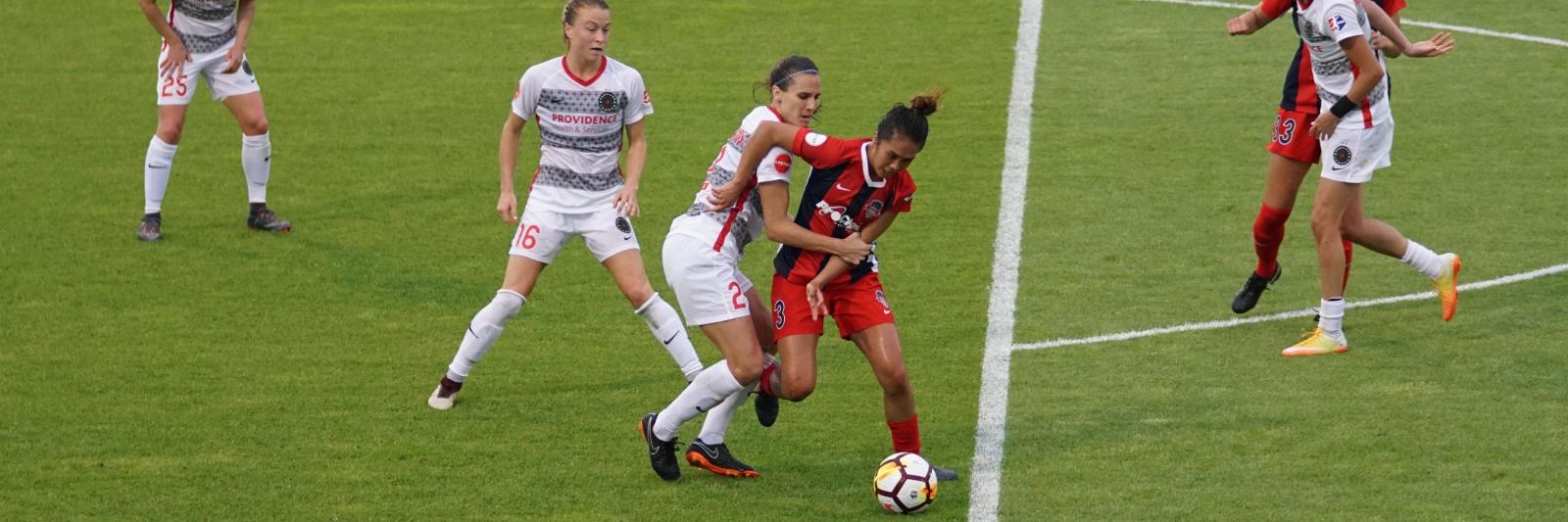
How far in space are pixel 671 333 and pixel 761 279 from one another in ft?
7.48

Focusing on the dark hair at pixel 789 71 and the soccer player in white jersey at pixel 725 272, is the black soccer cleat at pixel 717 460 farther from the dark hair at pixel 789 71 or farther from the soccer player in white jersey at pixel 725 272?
the dark hair at pixel 789 71

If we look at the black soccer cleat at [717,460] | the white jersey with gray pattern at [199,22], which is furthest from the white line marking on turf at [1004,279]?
the white jersey with gray pattern at [199,22]

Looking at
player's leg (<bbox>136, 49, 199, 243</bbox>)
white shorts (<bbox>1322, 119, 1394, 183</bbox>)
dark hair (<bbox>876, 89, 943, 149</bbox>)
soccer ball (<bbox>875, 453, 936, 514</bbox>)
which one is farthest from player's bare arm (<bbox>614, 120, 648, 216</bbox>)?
player's leg (<bbox>136, 49, 199, 243</bbox>)

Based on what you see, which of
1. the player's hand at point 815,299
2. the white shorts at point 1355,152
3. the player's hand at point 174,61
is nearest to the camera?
the player's hand at point 815,299

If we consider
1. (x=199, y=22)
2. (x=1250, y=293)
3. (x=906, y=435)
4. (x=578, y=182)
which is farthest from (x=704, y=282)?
(x=199, y=22)

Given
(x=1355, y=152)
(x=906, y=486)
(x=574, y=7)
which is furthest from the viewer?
(x=1355, y=152)

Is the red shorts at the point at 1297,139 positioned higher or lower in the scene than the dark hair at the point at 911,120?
lower

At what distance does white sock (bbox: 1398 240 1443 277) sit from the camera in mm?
9062

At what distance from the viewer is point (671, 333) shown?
8062mm

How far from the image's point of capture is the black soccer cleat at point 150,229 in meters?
11.0

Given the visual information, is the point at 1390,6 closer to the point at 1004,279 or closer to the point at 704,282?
the point at 1004,279

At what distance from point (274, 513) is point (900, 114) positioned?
110 inches

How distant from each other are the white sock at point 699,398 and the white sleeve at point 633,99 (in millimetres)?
1377

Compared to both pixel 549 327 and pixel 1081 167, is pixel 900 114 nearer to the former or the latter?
pixel 549 327
